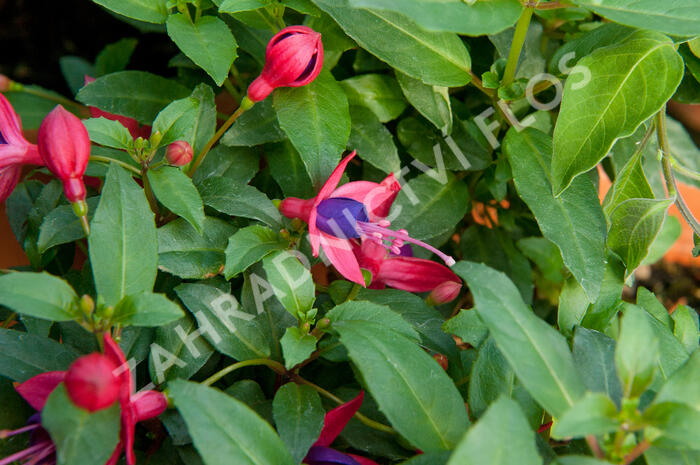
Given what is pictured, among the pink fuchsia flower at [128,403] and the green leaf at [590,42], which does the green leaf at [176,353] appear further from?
the green leaf at [590,42]

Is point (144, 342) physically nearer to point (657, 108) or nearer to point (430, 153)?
point (430, 153)

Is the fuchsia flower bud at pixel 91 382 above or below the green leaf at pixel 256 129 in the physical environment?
below

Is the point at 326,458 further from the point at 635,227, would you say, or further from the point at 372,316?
the point at 635,227

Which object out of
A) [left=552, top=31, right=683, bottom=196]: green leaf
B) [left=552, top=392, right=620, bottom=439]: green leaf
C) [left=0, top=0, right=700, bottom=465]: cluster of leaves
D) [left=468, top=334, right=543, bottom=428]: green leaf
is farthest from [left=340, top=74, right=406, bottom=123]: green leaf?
[left=552, top=392, right=620, bottom=439]: green leaf

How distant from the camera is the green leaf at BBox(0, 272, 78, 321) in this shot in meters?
0.47

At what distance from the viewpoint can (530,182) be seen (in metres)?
0.68

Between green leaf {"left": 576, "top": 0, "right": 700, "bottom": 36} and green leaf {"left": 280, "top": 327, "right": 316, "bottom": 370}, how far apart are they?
0.39m

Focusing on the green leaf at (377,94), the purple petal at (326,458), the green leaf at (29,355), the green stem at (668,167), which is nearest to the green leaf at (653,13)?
the green stem at (668,167)

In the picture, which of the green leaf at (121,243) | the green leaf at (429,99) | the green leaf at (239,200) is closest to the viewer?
the green leaf at (121,243)

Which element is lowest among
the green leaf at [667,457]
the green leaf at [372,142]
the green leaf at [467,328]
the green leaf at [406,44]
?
the green leaf at [667,457]

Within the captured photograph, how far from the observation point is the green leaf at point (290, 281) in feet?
1.93

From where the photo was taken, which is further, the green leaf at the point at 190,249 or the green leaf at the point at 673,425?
the green leaf at the point at 190,249

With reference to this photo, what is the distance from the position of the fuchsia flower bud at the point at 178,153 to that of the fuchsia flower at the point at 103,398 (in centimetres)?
19

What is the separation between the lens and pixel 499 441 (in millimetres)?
418
